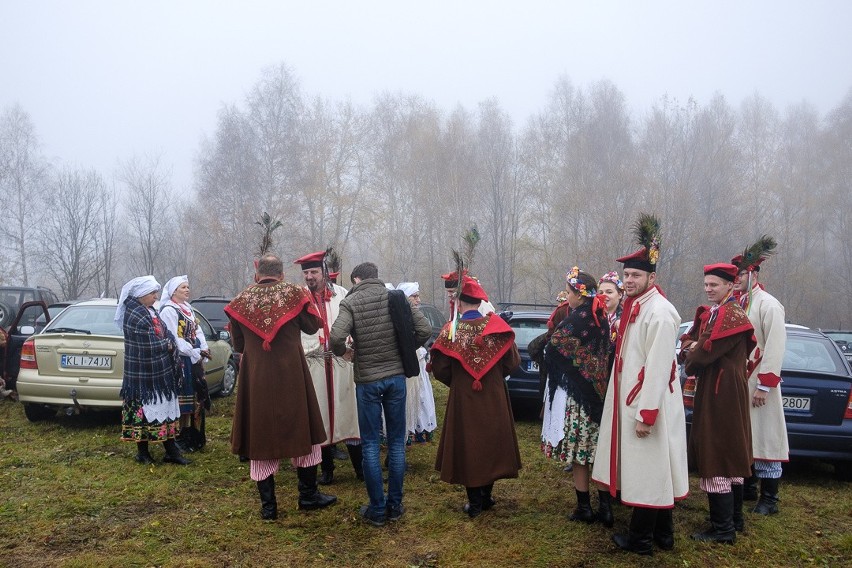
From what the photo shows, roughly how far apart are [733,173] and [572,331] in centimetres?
3096

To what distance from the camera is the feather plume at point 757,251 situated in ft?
16.2

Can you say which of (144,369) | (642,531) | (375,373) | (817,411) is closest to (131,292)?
(144,369)

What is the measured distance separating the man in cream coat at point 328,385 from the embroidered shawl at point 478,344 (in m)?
1.33

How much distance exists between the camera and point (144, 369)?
584cm

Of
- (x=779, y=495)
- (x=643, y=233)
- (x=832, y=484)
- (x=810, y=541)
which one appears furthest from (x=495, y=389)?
(x=832, y=484)

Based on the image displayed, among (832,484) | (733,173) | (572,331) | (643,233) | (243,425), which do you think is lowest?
(832,484)

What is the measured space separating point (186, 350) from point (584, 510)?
4.00 metres

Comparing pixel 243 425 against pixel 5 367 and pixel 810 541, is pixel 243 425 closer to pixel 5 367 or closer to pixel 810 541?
pixel 810 541

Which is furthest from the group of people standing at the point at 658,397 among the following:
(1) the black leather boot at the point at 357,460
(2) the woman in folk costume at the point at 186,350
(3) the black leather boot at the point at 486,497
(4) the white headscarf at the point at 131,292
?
(4) the white headscarf at the point at 131,292

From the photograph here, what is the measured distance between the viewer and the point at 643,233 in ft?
13.6

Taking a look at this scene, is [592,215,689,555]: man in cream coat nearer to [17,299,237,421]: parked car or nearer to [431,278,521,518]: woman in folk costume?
[431,278,521,518]: woman in folk costume

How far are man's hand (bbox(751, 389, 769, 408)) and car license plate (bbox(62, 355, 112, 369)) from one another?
6.59 meters

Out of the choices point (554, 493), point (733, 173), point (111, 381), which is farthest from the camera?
point (733, 173)

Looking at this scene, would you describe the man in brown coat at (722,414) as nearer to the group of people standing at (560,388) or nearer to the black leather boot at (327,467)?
the group of people standing at (560,388)
